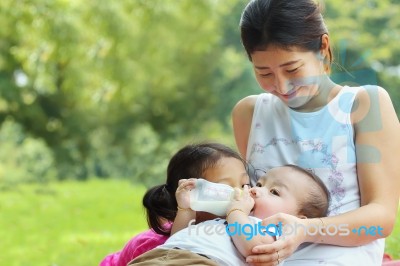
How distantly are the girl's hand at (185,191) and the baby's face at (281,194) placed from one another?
0.49 ft

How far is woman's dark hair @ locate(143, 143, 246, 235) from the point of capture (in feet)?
5.43

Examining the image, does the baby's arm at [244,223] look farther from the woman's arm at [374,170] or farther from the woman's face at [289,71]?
the woman's face at [289,71]

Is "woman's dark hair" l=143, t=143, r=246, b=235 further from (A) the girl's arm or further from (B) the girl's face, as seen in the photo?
(A) the girl's arm

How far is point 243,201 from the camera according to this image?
1483 millimetres

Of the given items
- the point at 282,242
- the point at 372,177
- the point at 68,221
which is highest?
the point at 68,221

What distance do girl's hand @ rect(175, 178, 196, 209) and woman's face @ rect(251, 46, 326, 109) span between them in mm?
305

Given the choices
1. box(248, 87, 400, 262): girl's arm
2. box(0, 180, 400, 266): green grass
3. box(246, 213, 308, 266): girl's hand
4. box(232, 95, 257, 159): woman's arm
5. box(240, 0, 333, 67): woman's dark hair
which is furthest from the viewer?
box(0, 180, 400, 266): green grass

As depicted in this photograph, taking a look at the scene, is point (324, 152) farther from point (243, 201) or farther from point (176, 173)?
point (176, 173)

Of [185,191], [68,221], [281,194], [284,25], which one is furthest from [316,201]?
[68,221]

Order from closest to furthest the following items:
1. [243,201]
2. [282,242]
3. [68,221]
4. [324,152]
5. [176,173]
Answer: [282,242] < [243,201] < [324,152] < [176,173] < [68,221]

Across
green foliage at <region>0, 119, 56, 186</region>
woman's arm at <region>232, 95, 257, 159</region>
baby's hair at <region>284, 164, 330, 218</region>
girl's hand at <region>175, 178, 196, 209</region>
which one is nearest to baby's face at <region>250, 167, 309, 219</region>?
baby's hair at <region>284, 164, 330, 218</region>

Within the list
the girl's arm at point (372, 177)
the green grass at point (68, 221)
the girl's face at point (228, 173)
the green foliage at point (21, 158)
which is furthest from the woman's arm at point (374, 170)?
the green foliage at point (21, 158)

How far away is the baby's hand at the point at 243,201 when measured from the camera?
4.83 feet

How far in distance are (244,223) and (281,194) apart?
15 centimetres
